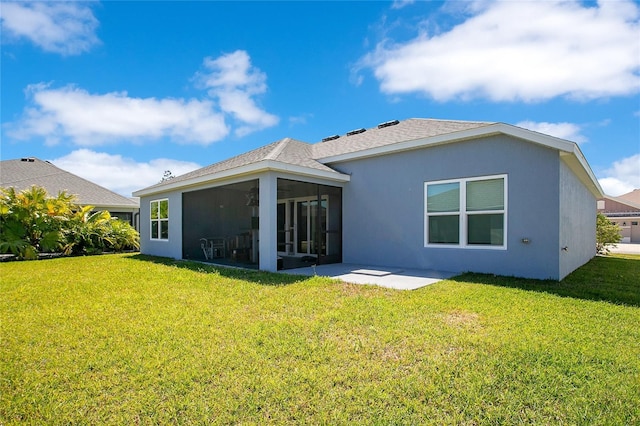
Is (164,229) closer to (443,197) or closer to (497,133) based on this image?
(443,197)

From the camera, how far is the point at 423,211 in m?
9.03

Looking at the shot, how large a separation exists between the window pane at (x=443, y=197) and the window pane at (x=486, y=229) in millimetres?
521

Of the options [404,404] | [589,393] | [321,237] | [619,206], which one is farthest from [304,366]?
[619,206]

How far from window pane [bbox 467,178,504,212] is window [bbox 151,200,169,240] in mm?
11483

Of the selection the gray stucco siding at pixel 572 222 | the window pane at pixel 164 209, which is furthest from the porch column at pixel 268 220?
the window pane at pixel 164 209

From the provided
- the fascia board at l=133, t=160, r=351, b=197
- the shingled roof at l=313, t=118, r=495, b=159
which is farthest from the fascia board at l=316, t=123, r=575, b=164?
the fascia board at l=133, t=160, r=351, b=197

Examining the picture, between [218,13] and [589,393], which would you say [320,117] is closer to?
[218,13]

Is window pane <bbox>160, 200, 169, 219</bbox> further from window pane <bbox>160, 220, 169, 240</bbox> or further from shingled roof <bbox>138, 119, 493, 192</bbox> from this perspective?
shingled roof <bbox>138, 119, 493, 192</bbox>

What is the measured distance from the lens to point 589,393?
2.75m

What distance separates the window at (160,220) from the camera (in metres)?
14.1

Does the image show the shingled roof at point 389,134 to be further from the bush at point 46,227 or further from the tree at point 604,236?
the tree at point 604,236

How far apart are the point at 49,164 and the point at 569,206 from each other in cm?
2987

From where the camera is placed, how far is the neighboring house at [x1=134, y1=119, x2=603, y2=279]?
7480 mm

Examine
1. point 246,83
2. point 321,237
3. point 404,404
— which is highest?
A: point 246,83
